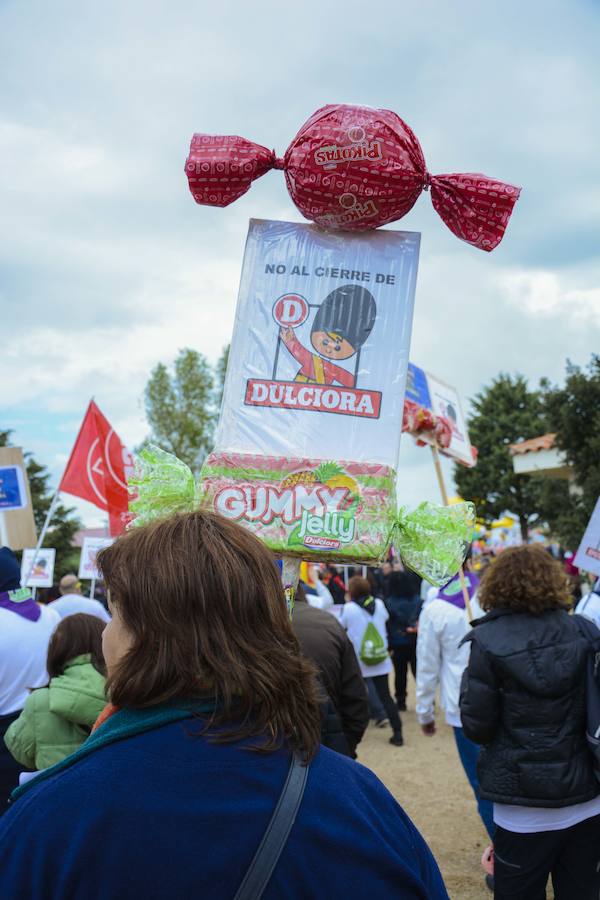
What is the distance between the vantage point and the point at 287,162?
8.25 ft

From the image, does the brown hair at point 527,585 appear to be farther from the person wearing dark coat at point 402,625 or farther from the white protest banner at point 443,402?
the person wearing dark coat at point 402,625

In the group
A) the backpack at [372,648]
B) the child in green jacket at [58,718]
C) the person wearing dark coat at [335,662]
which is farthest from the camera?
the backpack at [372,648]

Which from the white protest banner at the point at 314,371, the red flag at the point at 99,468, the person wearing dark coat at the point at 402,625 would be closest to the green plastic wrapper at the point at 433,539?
the white protest banner at the point at 314,371

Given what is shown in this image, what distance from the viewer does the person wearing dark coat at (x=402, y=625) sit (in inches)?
369

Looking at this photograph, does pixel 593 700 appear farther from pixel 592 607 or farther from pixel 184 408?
pixel 184 408

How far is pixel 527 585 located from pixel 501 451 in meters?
30.3

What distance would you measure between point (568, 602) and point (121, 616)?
2452 mm

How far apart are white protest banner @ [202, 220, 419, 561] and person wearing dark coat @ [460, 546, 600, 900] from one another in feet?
3.82

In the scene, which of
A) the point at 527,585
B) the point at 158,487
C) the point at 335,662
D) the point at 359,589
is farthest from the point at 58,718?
the point at 359,589

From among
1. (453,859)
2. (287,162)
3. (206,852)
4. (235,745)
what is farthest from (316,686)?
(453,859)

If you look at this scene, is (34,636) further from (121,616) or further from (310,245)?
(121,616)

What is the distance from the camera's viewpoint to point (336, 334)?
2.49 m

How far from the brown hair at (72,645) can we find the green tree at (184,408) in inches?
922

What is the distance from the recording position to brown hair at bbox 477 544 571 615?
3197 millimetres
